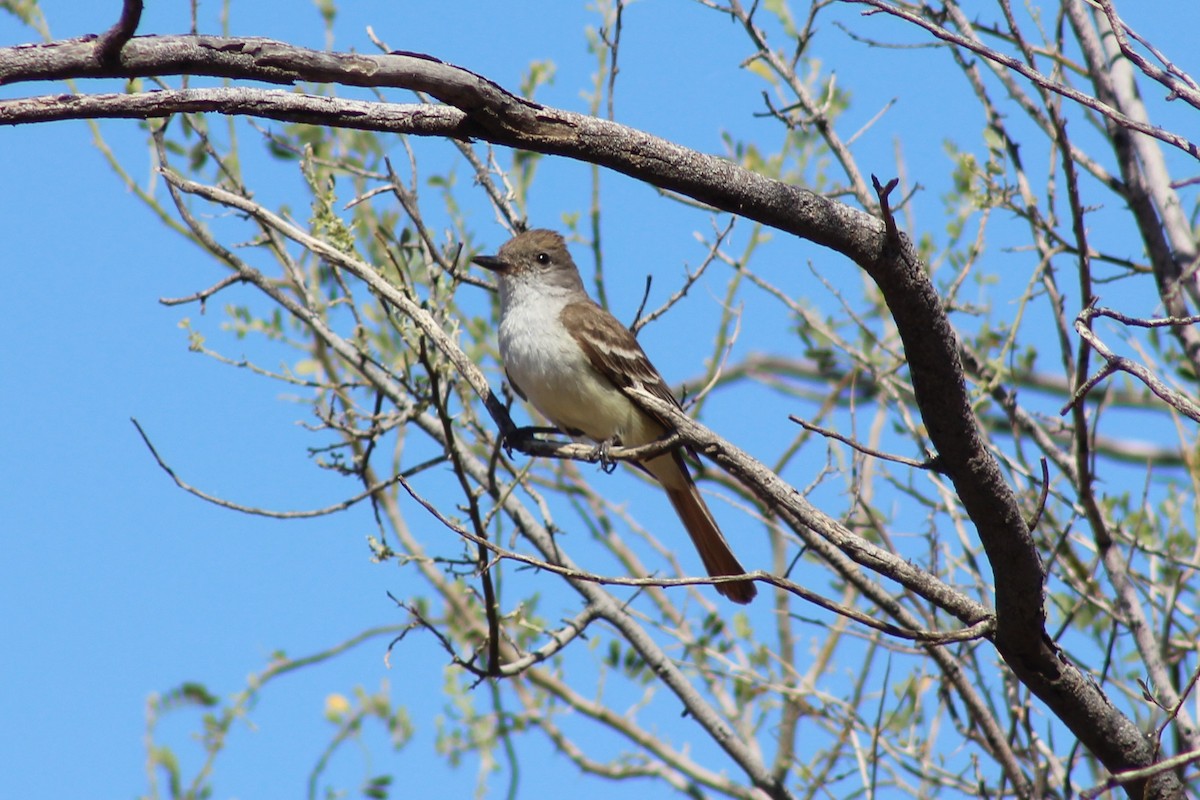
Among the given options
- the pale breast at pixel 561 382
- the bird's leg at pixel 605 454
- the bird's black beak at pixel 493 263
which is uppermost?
the bird's black beak at pixel 493 263

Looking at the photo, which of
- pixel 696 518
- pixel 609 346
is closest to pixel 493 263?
pixel 609 346

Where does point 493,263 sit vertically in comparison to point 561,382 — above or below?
above

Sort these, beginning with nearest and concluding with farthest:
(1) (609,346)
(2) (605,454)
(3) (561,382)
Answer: (2) (605,454) → (3) (561,382) → (1) (609,346)

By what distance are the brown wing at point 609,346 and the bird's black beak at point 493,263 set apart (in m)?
0.37

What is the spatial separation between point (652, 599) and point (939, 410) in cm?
428

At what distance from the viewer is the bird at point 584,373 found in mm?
6105

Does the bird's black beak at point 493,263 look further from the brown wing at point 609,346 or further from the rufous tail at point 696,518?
the rufous tail at point 696,518

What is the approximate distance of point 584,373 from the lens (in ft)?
20.2

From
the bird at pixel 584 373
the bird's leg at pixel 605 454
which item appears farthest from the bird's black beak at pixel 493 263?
the bird's leg at pixel 605 454

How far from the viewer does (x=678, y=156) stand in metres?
2.93

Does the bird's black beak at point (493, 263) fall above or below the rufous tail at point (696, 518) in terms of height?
above

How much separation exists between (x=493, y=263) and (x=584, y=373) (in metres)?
0.74

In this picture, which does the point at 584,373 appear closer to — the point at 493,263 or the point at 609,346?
the point at 609,346

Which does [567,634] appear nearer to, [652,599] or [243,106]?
[652,599]
